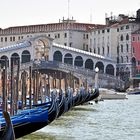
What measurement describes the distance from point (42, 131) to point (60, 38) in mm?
40708

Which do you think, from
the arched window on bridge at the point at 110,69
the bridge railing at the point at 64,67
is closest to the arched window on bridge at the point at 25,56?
the bridge railing at the point at 64,67

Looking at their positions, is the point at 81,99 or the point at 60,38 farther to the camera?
the point at 60,38

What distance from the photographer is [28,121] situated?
12.9m

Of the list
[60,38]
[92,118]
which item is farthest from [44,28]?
[92,118]

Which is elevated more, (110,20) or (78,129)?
(110,20)

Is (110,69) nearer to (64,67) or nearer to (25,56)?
(64,67)

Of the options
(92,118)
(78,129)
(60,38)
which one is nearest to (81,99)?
(92,118)

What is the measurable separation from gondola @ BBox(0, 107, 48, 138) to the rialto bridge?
31453 mm

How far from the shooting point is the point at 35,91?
19.7 meters

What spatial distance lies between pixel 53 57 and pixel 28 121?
116ft

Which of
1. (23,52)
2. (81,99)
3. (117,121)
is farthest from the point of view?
(23,52)

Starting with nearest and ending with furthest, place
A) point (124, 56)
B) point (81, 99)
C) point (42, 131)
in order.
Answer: point (42, 131) < point (81, 99) < point (124, 56)

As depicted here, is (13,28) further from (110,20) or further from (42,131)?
(42,131)

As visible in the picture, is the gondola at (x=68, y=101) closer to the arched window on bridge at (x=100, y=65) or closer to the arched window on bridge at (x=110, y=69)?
the arched window on bridge at (x=100, y=65)
